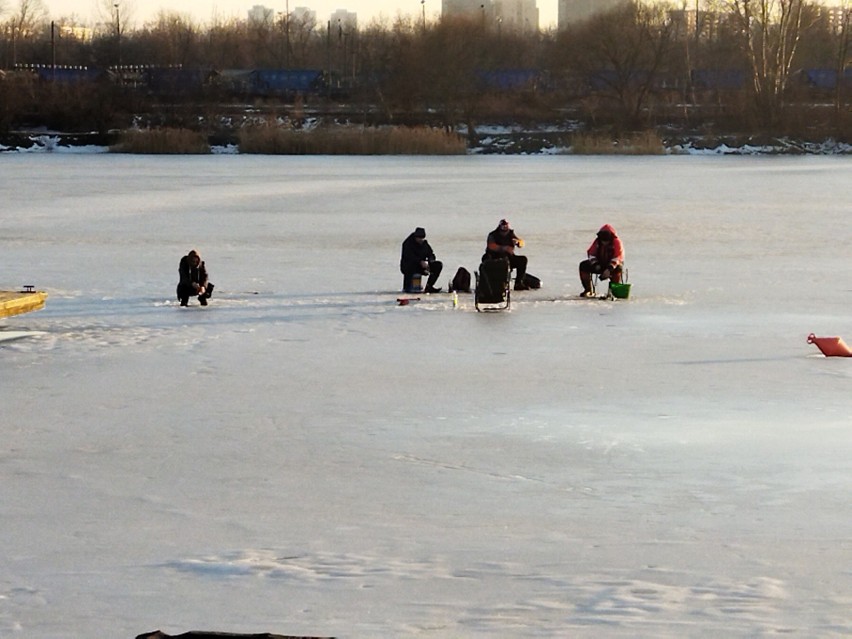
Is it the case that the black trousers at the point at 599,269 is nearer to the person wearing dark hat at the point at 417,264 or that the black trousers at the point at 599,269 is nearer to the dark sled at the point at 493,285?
the dark sled at the point at 493,285

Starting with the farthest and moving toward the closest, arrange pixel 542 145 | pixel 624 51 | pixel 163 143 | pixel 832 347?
pixel 624 51 → pixel 542 145 → pixel 163 143 → pixel 832 347

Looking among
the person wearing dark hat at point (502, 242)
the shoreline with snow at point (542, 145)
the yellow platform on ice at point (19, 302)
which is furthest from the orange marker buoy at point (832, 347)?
the shoreline with snow at point (542, 145)

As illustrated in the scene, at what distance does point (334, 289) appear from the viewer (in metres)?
14.7

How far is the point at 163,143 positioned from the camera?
5331 cm

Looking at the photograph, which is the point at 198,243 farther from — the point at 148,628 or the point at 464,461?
the point at 148,628

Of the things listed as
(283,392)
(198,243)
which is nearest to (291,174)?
(198,243)

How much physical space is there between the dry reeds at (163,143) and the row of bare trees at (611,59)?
1468 cm

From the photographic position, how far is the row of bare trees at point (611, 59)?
67062 millimetres

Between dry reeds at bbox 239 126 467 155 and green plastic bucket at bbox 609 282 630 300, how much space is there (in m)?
37.2

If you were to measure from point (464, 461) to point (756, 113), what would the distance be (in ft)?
193

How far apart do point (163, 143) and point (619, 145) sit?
682 inches

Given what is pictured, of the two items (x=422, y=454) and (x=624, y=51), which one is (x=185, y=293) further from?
(x=624, y=51)

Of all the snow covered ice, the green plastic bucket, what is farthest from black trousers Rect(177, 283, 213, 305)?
the green plastic bucket

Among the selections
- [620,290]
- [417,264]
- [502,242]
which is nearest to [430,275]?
[417,264]
